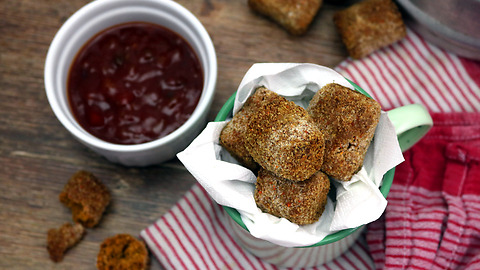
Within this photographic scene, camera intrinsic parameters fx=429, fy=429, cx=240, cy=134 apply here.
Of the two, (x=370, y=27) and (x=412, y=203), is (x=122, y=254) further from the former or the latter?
(x=370, y=27)

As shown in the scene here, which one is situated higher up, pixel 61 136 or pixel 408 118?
pixel 408 118

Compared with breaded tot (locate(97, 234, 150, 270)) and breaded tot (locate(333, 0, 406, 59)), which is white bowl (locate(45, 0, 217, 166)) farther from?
breaded tot (locate(333, 0, 406, 59))

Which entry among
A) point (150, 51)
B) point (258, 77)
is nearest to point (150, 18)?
point (150, 51)

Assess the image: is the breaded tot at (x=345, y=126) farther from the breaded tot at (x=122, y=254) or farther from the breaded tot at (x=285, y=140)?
the breaded tot at (x=122, y=254)

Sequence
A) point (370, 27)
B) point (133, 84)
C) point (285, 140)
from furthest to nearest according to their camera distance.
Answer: point (370, 27)
point (133, 84)
point (285, 140)

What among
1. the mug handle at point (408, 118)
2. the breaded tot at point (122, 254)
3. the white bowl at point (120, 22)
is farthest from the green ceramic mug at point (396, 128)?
the breaded tot at point (122, 254)

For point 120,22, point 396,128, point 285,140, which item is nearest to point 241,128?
point 285,140

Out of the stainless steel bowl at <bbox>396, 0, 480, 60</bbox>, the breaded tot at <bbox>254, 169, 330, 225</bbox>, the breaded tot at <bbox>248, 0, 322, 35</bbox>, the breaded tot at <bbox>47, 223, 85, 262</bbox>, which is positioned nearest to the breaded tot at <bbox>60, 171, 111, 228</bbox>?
the breaded tot at <bbox>47, 223, 85, 262</bbox>
